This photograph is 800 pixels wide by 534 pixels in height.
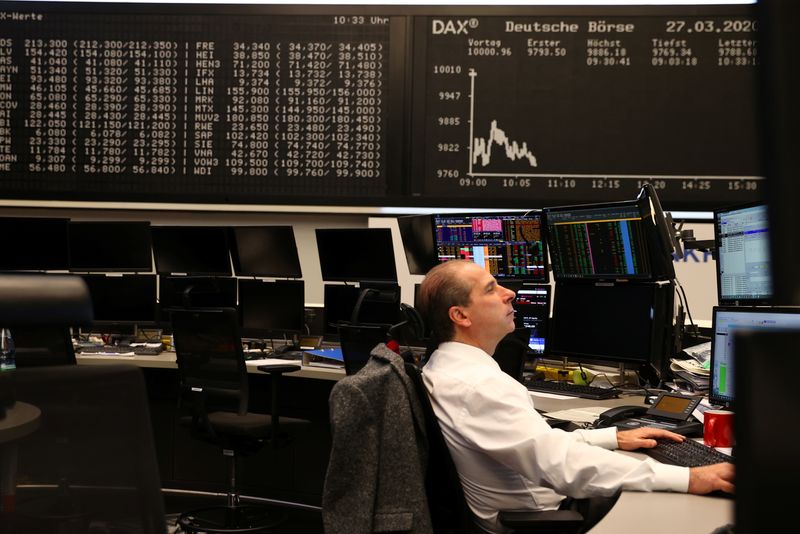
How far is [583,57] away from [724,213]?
209cm

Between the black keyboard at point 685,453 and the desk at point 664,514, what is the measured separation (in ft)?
0.62

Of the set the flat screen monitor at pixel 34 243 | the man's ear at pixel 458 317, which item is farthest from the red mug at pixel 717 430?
the flat screen monitor at pixel 34 243

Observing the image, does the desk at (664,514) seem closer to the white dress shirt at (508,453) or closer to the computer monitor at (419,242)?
the white dress shirt at (508,453)

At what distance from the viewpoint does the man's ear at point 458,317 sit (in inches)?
75.3

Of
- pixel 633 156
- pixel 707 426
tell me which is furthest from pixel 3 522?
pixel 633 156

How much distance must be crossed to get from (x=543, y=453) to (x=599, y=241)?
5.08 ft

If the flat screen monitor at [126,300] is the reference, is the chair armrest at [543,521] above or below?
below

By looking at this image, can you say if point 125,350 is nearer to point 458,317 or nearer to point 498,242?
point 498,242

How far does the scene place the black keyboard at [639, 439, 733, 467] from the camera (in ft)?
5.61

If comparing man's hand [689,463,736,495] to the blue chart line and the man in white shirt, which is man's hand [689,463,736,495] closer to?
the man in white shirt

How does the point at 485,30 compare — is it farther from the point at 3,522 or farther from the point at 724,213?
the point at 3,522

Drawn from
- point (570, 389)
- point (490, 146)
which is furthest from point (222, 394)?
point (490, 146)

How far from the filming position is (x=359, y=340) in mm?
3387

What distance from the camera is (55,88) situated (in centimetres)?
472
